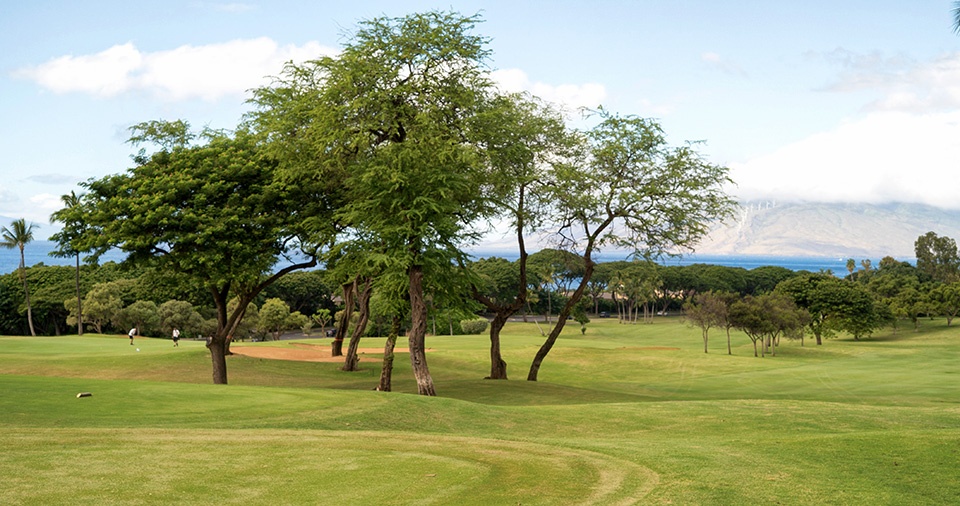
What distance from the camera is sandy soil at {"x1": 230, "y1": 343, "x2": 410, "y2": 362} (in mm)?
52219

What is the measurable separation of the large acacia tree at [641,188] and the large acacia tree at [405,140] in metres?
6.85

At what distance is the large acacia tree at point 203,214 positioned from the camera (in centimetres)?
3359

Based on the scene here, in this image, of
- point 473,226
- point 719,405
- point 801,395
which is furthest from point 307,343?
point 719,405

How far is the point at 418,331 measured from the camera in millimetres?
33406

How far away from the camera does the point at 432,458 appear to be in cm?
1531

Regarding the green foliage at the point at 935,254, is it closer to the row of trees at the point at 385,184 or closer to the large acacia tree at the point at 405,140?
the row of trees at the point at 385,184

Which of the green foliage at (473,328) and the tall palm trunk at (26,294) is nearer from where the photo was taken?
the tall palm trunk at (26,294)

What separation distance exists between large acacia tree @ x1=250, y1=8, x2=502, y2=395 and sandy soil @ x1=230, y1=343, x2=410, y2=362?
63.9ft

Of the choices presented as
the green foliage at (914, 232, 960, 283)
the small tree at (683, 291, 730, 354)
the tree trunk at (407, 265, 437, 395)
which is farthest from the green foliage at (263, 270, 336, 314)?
the green foliage at (914, 232, 960, 283)

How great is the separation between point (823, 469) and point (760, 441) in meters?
3.75

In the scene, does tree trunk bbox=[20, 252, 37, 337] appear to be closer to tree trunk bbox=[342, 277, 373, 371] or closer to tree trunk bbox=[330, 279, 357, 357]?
tree trunk bbox=[330, 279, 357, 357]

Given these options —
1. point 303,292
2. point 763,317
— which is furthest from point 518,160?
point 303,292

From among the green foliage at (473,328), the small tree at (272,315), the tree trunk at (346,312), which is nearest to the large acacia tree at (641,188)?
the tree trunk at (346,312)

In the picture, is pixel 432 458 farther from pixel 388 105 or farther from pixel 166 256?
pixel 166 256
